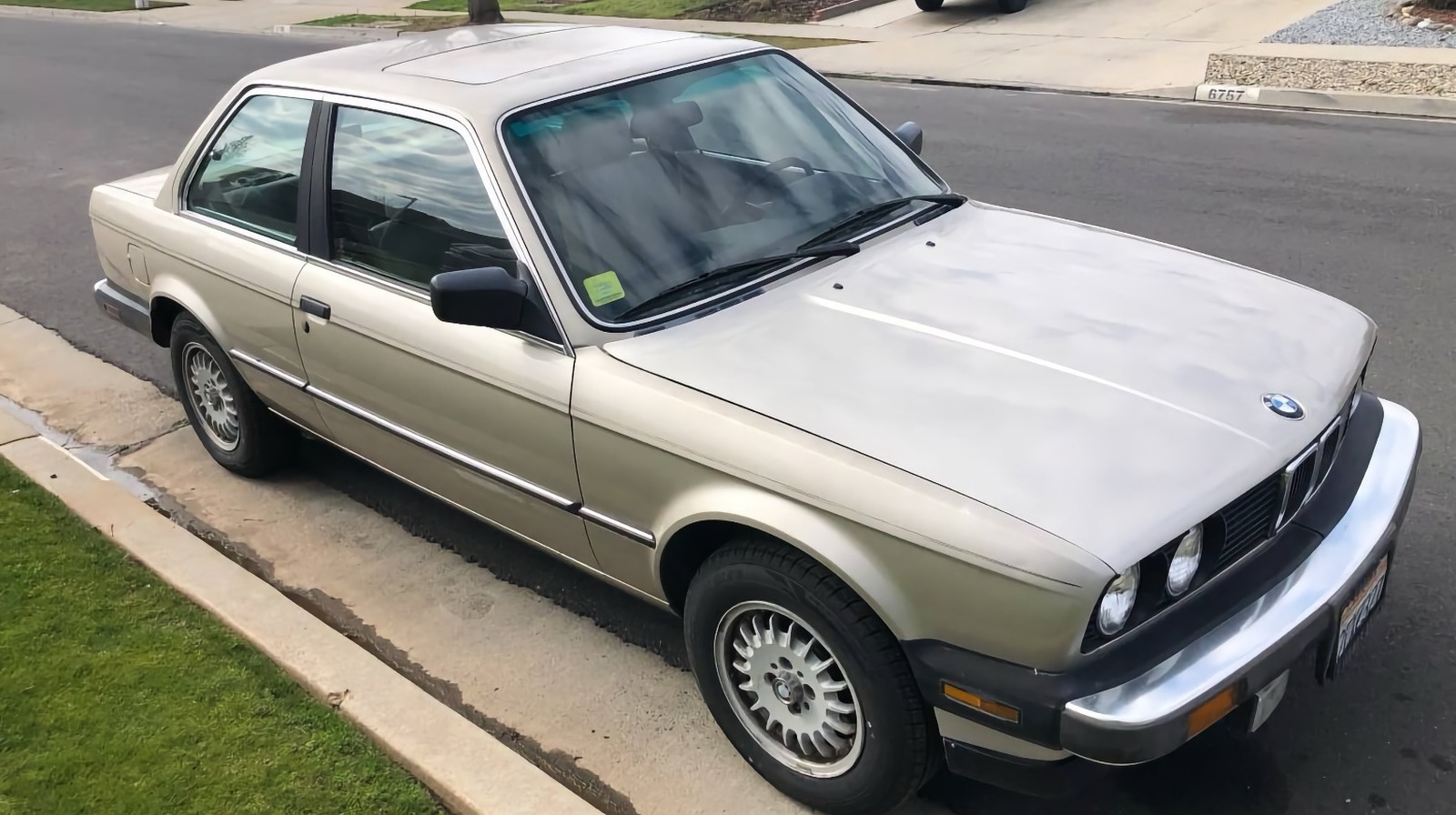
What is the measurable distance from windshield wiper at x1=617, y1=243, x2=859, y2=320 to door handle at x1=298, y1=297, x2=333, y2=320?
4.09ft

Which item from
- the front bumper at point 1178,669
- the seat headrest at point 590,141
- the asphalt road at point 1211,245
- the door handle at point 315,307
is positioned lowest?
the asphalt road at point 1211,245

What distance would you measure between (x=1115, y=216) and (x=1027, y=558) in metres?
5.72

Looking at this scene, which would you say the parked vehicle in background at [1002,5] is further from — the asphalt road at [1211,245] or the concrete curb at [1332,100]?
the concrete curb at [1332,100]

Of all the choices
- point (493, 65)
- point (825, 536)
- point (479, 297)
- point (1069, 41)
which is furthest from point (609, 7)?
point (825, 536)

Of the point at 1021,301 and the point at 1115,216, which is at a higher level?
the point at 1021,301

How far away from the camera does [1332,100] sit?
10.6 metres

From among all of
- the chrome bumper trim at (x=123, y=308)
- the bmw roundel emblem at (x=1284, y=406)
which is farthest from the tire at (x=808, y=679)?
the chrome bumper trim at (x=123, y=308)

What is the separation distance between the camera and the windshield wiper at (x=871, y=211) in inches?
142

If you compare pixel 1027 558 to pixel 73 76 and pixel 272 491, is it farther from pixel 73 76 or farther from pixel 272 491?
pixel 73 76

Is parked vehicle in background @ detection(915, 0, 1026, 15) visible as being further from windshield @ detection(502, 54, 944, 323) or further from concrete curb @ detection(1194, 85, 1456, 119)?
windshield @ detection(502, 54, 944, 323)

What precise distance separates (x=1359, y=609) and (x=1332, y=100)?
9311 millimetres

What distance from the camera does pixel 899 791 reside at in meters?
2.75

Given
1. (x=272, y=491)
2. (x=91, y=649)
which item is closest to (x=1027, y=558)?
(x=91, y=649)

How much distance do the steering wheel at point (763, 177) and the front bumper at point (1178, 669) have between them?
1568 mm
